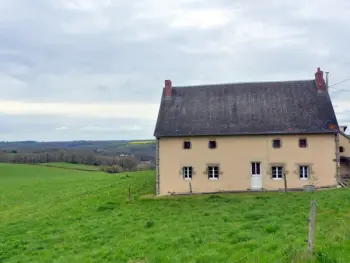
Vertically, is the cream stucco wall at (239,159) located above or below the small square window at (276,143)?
below

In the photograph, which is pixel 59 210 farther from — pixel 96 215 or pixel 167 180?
pixel 167 180

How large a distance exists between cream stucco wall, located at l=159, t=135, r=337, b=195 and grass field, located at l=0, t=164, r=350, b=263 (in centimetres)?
233

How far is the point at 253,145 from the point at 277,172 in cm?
248

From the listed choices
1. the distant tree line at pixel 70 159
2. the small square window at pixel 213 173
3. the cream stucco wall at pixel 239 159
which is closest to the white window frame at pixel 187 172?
the cream stucco wall at pixel 239 159

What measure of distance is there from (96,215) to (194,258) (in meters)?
12.8

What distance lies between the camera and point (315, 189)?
2866 centimetres

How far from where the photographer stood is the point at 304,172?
96.5 ft

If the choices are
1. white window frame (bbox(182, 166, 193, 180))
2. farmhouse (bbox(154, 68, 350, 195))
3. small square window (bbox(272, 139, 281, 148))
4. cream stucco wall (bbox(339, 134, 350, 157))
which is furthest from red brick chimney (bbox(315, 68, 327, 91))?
white window frame (bbox(182, 166, 193, 180))

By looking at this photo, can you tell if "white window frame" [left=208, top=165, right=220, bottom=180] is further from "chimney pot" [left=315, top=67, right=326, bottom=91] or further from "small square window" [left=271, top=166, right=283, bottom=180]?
"chimney pot" [left=315, top=67, right=326, bottom=91]

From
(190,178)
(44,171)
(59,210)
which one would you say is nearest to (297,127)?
(190,178)

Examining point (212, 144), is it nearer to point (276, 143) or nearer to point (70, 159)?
point (276, 143)

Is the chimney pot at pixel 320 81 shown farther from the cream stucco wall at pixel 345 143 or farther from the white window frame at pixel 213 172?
the white window frame at pixel 213 172

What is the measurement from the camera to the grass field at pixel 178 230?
11695mm

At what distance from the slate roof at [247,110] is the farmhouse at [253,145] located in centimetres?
7
